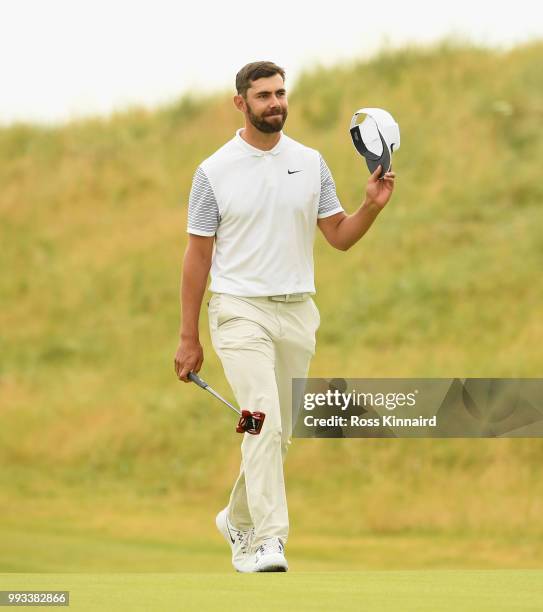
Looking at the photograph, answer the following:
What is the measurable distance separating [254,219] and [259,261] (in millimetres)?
187

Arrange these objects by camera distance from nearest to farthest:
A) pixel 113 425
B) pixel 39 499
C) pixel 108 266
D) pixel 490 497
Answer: pixel 490 497
pixel 39 499
pixel 113 425
pixel 108 266

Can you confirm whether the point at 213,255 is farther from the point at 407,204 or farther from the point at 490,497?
the point at 407,204

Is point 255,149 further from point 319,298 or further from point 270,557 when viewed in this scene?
point 319,298

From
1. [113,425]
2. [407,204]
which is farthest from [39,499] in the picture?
[407,204]

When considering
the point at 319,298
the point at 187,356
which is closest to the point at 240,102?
the point at 187,356

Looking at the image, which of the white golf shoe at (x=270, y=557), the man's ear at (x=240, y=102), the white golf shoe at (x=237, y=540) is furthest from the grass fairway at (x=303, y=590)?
the man's ear at (x=240, y=102)

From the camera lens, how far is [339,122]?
1037 inches

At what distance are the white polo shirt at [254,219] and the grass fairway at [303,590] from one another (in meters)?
1.33

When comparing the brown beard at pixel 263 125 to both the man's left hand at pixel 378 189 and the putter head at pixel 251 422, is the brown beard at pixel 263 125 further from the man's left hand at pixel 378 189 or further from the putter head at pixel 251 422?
the putter head at pixel 251 422

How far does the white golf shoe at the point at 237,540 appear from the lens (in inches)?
269

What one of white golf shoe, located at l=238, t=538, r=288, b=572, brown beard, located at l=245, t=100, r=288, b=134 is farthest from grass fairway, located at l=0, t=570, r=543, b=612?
brown beard, located at l=245, t=100, r=288, b=134

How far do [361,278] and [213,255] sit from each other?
A: 15.6 metres

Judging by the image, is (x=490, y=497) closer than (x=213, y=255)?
No

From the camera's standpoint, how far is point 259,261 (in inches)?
264
